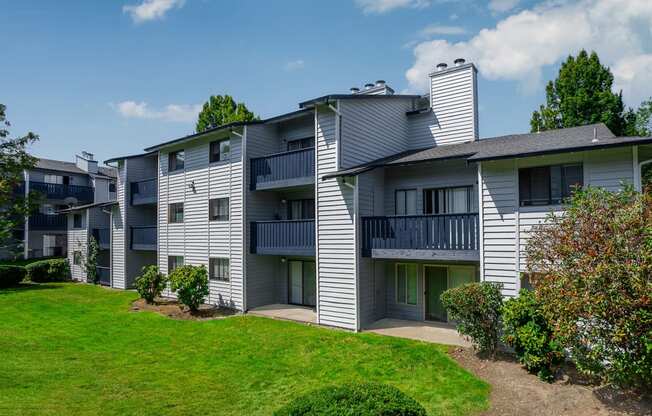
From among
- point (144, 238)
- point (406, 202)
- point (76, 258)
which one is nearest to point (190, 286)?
point (144, 238)

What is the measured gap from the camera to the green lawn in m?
8.40

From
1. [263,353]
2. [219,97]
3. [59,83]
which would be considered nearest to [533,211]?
[263,353]

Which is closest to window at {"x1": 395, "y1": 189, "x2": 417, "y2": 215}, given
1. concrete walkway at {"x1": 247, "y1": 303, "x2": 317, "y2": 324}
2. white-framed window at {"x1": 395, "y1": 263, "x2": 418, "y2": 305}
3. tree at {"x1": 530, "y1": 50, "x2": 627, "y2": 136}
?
white-framed window at {"x1": 395, "y1": 263, "x2": 418, "y2": 305}

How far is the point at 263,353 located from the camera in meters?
11.9

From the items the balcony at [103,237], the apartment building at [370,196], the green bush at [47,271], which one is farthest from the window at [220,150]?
the green bush at [47,271]

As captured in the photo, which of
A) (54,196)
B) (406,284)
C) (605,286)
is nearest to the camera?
(605,286)

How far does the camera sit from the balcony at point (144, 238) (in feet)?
77.4

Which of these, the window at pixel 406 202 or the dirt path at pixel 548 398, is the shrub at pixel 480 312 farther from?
the window at pixel 406 202

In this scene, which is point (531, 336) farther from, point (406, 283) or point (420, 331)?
point (406, 283)

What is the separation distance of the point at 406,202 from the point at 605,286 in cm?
881

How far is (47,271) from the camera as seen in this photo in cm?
2862

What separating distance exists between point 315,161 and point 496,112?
11464 mm

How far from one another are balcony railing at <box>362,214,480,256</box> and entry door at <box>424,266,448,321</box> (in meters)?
2.39

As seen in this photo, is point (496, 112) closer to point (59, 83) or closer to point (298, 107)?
point (298, 107)
